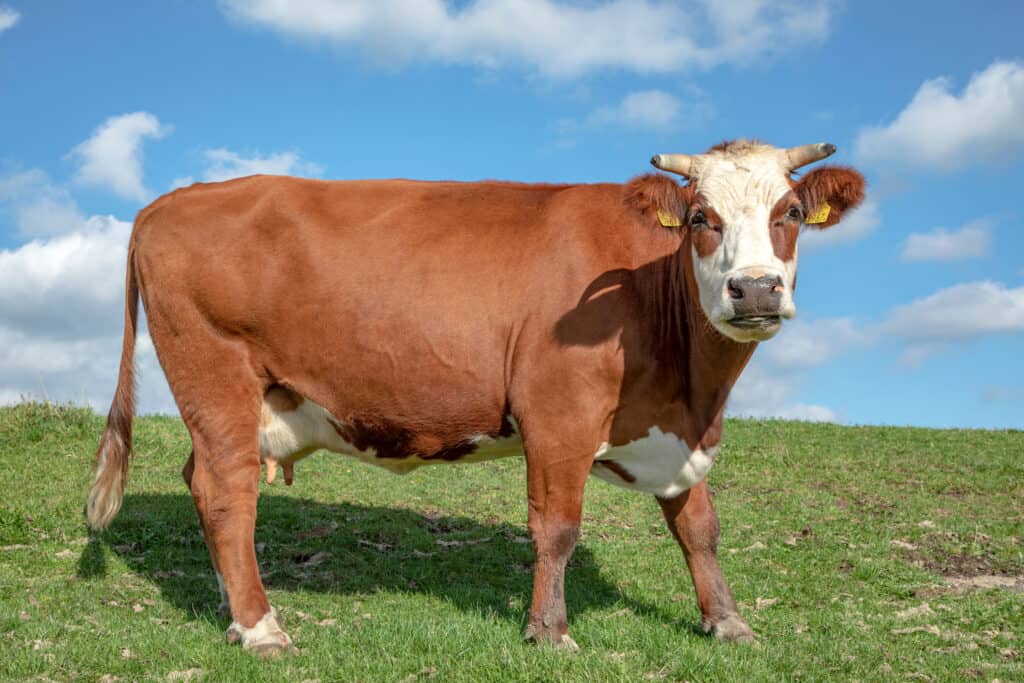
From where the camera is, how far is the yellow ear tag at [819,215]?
22.1 feet

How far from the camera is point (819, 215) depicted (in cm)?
676

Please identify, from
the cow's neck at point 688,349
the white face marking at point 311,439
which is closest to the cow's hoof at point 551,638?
the white face marking at point 311,439

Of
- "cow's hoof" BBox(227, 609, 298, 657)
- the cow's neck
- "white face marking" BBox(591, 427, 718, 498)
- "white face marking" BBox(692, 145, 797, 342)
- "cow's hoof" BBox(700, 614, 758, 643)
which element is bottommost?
"cow's hoof" BBox(227, 609, 298, 657)

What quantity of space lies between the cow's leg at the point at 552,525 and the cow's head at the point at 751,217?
1.52m

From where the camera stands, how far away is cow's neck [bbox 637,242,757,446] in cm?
692

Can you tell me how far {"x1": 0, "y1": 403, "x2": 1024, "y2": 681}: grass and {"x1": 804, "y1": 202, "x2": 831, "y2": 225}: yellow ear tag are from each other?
3.26 metres

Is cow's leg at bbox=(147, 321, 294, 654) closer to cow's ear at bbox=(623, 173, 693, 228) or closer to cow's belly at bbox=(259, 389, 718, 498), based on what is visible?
cow's belly at bbox=(259, 389, 718, 498)

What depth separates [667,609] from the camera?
8.36 m

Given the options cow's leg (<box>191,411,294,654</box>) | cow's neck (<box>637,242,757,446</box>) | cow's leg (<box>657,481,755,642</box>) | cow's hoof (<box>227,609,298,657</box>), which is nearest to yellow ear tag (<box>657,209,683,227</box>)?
cow's neck (<box>637,242,757,446</box>)

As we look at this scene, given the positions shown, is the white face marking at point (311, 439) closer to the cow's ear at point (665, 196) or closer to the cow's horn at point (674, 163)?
the cow's ear at point (665, 196)

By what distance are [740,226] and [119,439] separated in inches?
236

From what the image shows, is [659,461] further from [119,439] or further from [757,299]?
[119,439]

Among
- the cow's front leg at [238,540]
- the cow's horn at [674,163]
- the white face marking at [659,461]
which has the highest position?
the cow's horn at [674,163]

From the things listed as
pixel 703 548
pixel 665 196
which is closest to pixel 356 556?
pixel 703 548
